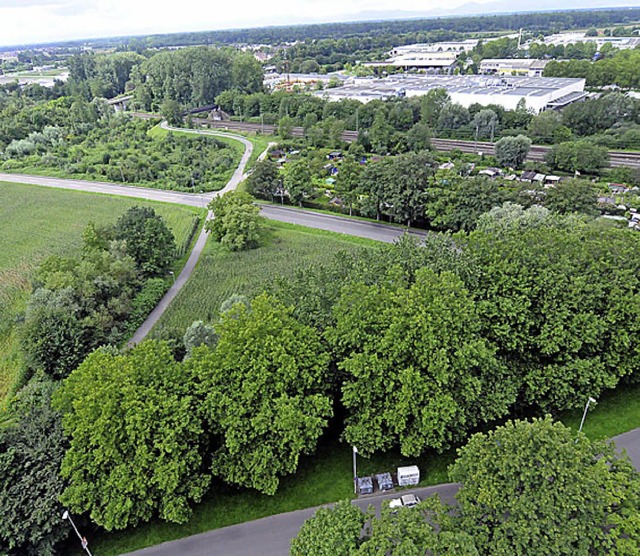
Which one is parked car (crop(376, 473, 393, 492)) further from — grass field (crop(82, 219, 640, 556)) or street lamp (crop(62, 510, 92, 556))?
street lamp (crop(62, 510, 92, 556))

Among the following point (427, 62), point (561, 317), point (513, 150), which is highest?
point (427, 62)

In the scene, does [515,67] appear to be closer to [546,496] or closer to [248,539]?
[546,496]

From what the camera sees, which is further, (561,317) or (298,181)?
(298,181)

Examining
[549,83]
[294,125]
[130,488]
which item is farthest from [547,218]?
[549,83]

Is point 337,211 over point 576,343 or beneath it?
beneath

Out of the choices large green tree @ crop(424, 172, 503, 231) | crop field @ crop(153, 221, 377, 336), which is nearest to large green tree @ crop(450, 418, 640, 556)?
crop field @ crop(153, 221, 377, 336)

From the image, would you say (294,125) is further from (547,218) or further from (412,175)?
(547,218)

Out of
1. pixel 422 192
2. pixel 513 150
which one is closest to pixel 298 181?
pixel 422 192
